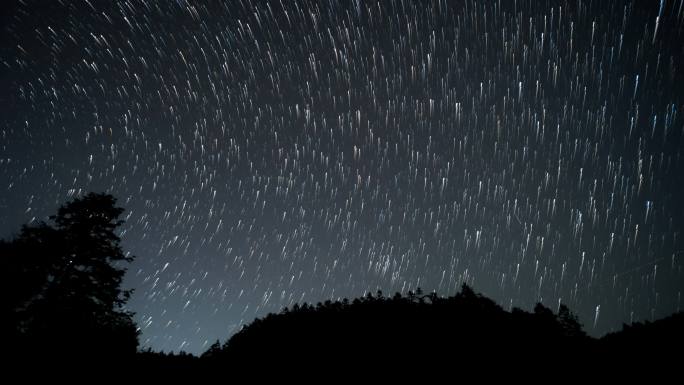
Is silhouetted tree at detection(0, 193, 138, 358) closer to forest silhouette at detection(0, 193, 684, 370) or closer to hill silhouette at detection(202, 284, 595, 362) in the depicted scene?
forest silhouette at detection(0, 193, 684, 370)

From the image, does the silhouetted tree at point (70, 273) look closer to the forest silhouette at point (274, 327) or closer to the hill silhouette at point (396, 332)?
the forest silhouette at point (274, 327)

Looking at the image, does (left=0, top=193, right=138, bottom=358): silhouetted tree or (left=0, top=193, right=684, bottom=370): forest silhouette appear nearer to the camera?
(left=0, top=193, right=684, bottom=370): forest silhouette

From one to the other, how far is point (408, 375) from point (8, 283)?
12.5m

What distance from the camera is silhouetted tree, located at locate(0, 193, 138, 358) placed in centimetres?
1139

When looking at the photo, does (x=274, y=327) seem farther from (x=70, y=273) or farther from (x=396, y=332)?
(x=70, y=273)

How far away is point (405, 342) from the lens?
9.82 meters

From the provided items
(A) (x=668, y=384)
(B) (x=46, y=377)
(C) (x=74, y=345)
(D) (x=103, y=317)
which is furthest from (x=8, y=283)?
(A) (x=668, y=384)

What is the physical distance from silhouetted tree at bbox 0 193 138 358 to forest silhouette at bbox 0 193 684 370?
3 cm

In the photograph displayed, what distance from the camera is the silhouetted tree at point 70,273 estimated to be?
1139 centimetres

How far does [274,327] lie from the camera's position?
11.8 meters

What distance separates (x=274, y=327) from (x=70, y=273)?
7443mm

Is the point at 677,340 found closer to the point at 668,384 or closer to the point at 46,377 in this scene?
the point at 668,384

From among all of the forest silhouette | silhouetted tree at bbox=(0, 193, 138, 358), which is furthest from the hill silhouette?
silhouetted tree at bbox=(0, 193, 138, 358)

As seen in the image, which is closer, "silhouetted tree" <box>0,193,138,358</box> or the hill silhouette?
the hill silhouette
